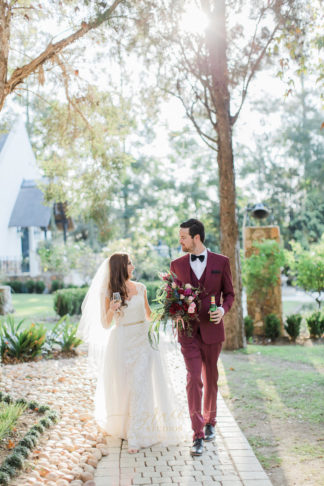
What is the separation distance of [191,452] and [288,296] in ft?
70.3

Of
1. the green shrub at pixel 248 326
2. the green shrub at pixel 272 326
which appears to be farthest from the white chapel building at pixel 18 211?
the green shrub at pixel 272 326

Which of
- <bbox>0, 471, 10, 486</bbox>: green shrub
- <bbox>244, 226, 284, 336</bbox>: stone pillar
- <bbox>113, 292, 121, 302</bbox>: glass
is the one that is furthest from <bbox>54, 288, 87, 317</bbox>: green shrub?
<bbox>0, 471, 10, 486</bbox>: green shrub

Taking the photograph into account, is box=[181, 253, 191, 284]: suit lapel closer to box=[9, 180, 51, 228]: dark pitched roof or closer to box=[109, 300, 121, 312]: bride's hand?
box=[109, 300, 121, 312]: bride's hand

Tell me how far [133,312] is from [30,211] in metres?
25.1

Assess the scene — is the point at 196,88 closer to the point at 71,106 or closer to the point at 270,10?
the point at 270,10

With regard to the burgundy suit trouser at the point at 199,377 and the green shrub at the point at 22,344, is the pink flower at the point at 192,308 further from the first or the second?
the green shrub at the point at 22,344

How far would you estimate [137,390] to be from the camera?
481 centimetres

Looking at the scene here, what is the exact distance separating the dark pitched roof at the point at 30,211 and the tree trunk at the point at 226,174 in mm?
19894

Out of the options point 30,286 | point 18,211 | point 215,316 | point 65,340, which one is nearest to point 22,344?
point 65,340

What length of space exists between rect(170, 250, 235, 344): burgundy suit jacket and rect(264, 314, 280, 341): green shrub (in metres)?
7.71

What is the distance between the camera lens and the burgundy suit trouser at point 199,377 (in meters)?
4.53

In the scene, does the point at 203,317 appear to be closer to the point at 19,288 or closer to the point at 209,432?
the point at 209,432

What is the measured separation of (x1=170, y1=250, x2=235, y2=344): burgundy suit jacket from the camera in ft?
15.4

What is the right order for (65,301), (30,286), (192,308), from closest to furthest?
(192,308) < (65,301) < (30,286)
